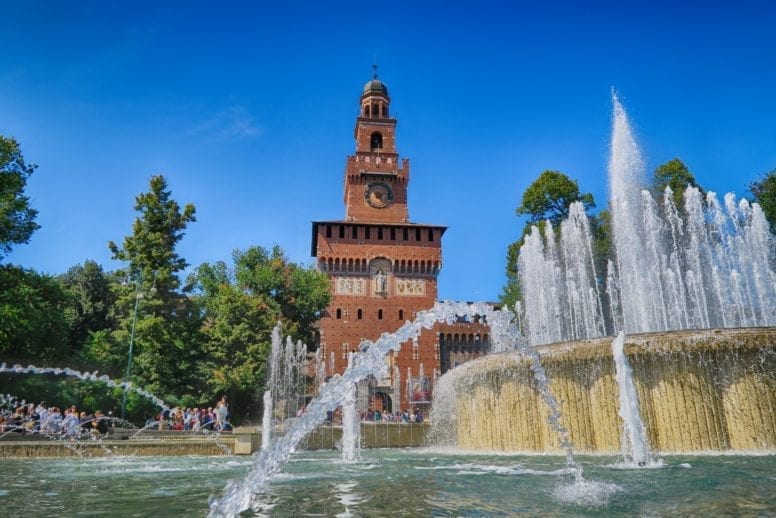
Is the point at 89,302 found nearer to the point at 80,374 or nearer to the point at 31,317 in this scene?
the point at 31,317

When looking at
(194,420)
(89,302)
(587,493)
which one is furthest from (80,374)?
(89,302)

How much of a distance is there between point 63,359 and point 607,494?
84.5ft

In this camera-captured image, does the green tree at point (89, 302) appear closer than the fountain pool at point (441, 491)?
No

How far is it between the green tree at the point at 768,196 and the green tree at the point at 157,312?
25.3m

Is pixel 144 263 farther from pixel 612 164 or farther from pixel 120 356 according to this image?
pixel 612 164

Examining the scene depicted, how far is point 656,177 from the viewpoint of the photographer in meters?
28.7

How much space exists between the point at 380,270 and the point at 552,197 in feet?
49.3

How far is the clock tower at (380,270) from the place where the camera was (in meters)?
38.8

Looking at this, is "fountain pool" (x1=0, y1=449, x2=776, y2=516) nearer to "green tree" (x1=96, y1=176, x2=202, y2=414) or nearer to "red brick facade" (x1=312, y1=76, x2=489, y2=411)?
"green tree" (x1=96, y1=176, x2=202, y2=414)

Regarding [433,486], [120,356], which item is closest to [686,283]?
[433,486]

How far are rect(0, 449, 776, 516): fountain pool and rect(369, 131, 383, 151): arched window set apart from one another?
134ft

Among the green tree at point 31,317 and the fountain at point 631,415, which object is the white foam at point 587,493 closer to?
the fountain at point 631,415

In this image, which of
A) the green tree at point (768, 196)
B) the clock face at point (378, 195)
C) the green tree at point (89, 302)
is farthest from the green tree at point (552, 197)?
the green tree at point (89, 302)

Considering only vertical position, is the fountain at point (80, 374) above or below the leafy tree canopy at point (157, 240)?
below
